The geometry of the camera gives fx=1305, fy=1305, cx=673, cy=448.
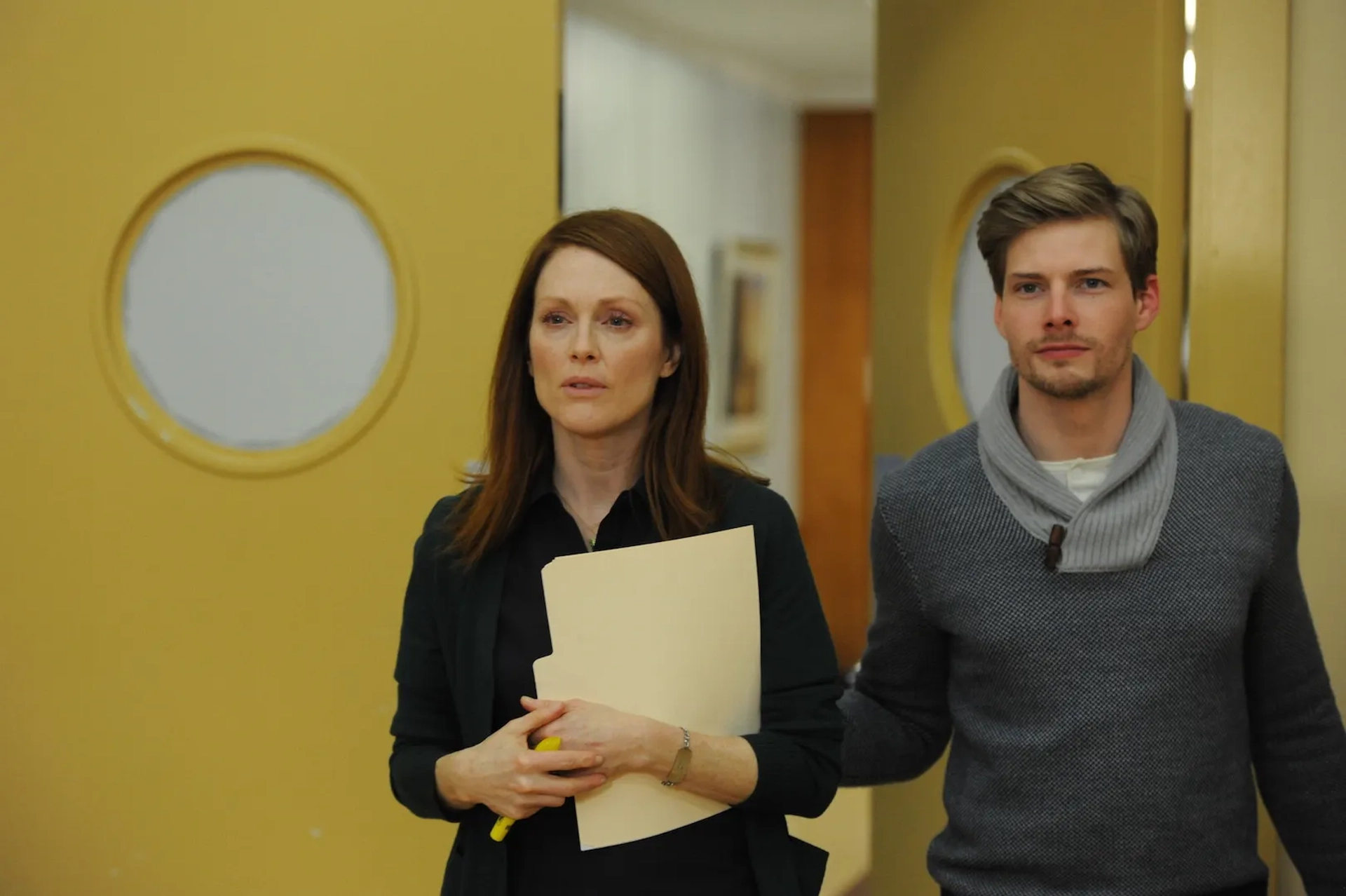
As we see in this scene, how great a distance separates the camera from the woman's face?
1.50 m

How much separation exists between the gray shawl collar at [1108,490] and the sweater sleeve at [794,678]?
0.36m

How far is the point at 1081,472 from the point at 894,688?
42 cm

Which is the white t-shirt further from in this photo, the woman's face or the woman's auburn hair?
the woman's face

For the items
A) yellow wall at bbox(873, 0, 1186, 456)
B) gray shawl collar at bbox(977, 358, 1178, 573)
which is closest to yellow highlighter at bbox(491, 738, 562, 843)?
gray shawl collar at bbox(977, 358, 1178, 573)

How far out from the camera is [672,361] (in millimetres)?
1588

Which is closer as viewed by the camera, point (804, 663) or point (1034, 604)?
point (804, 663)

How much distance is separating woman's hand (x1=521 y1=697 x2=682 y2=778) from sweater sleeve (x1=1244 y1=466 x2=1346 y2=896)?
872mm

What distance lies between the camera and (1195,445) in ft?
5.86

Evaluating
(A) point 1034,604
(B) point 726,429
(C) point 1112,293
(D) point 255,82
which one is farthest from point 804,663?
(B) point 726,429

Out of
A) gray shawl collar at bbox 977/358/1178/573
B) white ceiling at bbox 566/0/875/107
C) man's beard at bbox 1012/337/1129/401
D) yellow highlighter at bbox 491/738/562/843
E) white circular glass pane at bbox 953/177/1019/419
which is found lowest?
yellow highlighter at bbox 491/738/562/843

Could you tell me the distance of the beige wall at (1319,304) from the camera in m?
2.35

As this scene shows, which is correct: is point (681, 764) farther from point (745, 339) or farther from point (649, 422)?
point (745, 339)

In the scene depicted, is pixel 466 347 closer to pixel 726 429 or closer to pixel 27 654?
pixel 27 654

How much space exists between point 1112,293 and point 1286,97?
0.97m
